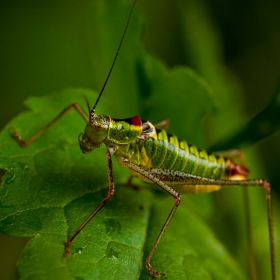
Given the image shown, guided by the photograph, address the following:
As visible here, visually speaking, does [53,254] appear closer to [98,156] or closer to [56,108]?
[98,156]

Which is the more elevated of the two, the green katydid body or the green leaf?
the green katydid body

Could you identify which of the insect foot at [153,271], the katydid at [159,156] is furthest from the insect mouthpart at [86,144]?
the insect foot at [153,271]

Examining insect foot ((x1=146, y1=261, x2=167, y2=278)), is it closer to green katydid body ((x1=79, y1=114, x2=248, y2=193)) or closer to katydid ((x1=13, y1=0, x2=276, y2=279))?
katydid ((x1=13, y1=0, x2=276, y2=279))

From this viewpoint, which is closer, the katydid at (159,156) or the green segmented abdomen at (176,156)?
the katydid at (159,156)

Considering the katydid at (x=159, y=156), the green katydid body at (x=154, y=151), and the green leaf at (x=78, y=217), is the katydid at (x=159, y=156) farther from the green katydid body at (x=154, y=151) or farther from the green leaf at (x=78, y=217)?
the green leaf at (x=78, y=217)

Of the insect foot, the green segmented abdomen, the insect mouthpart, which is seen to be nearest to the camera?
the insect foot

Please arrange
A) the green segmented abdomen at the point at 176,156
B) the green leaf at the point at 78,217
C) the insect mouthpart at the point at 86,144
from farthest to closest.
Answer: the green segmented abdomen at the point at 176,156 < the insect mouthpart at the point at 86,144 < the green leaf at the point at 78,217

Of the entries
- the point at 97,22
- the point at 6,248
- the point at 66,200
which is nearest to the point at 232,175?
the point at 66,200

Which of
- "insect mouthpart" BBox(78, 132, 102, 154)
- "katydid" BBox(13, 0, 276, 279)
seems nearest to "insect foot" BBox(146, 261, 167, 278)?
"katydid" BBox(13, 0, 276, 279)
